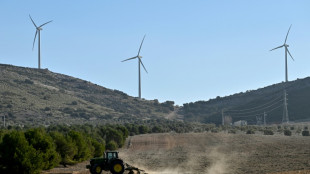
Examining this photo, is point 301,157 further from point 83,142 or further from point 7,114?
point 7,114

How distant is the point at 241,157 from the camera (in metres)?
57.4

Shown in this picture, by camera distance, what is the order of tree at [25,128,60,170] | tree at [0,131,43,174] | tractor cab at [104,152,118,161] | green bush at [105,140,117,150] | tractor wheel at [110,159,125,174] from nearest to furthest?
tractor wheel at [110,159,125,174] < tractor cab at [104,152,118,161] < tree at [0,131,43,174] < tree at [25,128,60,170] < green bush at [105,140,117,150]

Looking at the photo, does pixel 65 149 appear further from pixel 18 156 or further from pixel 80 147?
pixel 18 156

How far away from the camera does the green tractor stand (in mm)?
38969

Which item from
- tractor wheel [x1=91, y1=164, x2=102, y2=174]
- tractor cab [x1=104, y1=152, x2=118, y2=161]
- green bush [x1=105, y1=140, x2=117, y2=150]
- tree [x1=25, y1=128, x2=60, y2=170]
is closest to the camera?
tractor wheel [x1=91, y1=164, x2=102, y2=174]

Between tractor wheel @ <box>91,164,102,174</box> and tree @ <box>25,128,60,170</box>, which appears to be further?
tree @ <box>25,128,60,170</box>

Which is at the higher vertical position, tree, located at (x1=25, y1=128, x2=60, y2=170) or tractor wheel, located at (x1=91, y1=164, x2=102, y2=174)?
tree, located at (x1=25, y1=128, x2=60, y2=170)

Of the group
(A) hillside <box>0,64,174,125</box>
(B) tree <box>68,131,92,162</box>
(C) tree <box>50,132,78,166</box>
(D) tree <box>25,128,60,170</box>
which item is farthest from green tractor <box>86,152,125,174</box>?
(A) hillside <box>0,64,174,125</box>

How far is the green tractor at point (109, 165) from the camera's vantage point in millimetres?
38969

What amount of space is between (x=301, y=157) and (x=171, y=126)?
87.7 m

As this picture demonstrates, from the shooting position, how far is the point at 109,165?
39594mm

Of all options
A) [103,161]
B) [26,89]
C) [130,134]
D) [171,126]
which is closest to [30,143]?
[103,161]

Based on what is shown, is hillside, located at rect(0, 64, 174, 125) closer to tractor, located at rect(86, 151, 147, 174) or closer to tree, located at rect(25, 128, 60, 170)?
tree, located at rect(25, 128, 60, 170)

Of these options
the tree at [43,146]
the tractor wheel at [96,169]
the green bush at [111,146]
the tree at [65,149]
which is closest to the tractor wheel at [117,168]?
the tractor wheel at [96,169]
